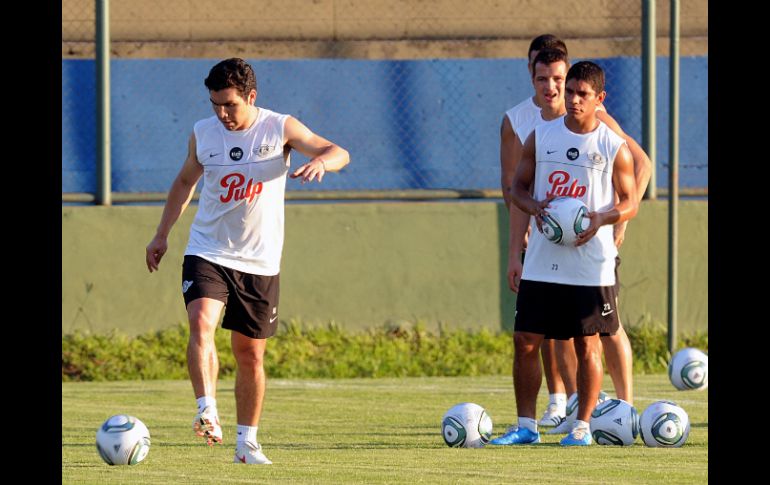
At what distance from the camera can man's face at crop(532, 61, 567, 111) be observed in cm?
990

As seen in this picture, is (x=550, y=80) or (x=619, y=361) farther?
(x=550, y=80)

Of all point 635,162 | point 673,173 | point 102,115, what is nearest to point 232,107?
point 635,162

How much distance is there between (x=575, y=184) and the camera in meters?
9.19

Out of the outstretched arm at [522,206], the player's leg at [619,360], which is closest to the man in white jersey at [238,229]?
the outstretched arm at [522,206]

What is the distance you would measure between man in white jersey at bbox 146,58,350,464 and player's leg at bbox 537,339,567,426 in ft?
7.41

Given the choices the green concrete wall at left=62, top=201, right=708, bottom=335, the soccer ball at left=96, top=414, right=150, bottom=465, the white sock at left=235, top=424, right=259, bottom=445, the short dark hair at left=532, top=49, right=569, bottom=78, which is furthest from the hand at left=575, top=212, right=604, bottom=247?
the green concrete wall at left=62, top=201, right=708, bottom=335

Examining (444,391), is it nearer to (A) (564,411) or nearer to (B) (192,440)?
(A) (564,411)

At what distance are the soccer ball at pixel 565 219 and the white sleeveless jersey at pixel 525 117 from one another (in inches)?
43.5

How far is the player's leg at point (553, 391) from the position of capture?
412 inches

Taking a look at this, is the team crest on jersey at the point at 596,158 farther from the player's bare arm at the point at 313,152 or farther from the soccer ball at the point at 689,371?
the soccer ball at the point at 689,371

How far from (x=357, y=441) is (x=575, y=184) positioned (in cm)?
198

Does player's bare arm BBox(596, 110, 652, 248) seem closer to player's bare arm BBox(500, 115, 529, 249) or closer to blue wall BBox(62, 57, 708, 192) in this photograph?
player's bare arm BBox(500, 115, 529, 249)

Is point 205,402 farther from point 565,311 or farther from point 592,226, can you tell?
point 592,226
